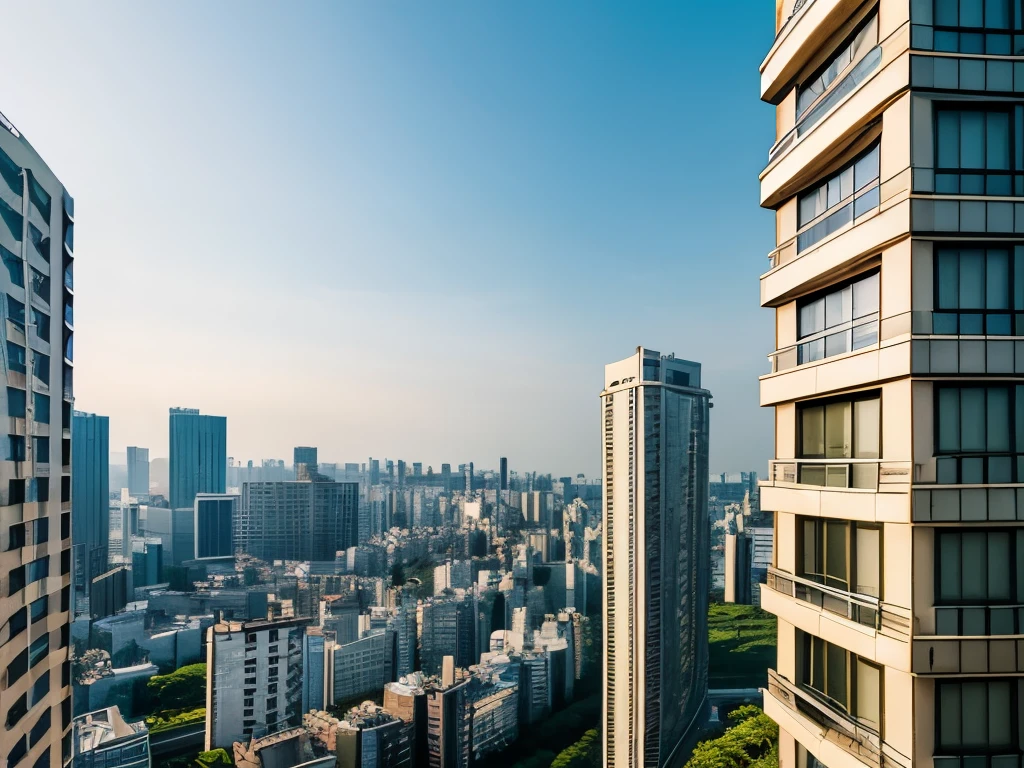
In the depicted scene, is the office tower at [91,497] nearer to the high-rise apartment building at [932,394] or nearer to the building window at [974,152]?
the high-rise apartment building at [932,394]

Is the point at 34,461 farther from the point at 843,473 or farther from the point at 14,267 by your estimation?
the point at 843,473

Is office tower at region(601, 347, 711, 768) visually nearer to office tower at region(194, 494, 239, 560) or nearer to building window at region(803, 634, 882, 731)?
building window at region(803, 634, 882, 731)

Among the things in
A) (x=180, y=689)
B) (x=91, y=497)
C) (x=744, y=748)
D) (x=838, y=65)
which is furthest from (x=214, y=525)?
(x=838, y=65)

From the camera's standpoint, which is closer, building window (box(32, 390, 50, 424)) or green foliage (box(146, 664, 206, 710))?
building window (box(32, 390, 50, 424))

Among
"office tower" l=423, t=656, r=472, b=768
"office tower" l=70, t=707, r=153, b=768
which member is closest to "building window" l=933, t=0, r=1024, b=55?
"office tower" l=423, t=656, r=472, b=768

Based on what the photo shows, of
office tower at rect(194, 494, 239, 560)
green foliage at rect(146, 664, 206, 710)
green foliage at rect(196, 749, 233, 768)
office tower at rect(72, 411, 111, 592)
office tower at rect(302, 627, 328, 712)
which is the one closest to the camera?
green foliage at rect(196, 749, 233, 768)

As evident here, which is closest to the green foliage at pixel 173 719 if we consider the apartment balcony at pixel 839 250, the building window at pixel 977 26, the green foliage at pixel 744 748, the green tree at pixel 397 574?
the green tree at pixel 397 574
